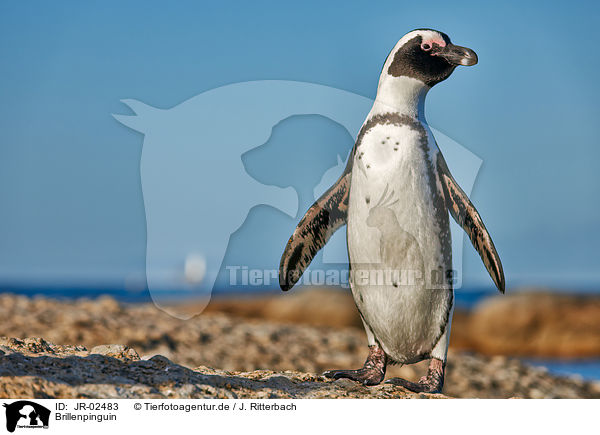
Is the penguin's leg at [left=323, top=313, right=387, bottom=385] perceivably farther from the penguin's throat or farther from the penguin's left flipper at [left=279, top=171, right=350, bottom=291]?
the penguin's throat

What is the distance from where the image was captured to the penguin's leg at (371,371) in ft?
8.78

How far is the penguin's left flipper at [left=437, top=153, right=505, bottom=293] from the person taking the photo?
8.96 ft

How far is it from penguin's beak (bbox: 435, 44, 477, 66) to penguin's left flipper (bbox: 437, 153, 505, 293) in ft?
1.39

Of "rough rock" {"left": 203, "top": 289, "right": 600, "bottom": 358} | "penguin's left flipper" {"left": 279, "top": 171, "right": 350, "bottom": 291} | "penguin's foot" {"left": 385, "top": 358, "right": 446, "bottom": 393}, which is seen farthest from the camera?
"rough rock" {"left": 203, "top": 289, "right": 600, "bottom": 358}

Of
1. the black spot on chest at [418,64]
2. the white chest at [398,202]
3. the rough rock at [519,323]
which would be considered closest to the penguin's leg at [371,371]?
the white chest at [398,202]

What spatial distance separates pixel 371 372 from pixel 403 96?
4.15ft

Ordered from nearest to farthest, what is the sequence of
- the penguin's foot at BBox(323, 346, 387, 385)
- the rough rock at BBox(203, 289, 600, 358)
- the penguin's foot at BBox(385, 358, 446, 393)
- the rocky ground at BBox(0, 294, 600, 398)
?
the rocky ground at BBox(0, 294, 600, 398) < the penguin's foot at BBox(385, 358, 446, 393) < the penguin's foot at BBox(323, 346, 387, 385) < the rough rock at BBox(203, 289, 600, 358)

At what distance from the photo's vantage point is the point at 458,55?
2.66m

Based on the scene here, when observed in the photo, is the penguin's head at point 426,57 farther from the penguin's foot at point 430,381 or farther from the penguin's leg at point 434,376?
the penguin's foot at point 430,381
